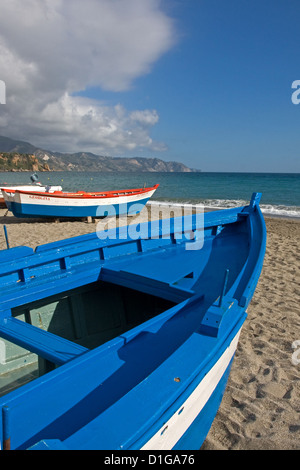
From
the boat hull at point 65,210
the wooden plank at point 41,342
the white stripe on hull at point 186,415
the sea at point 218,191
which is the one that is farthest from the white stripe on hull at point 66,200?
the white stripe on hull at point 186,415

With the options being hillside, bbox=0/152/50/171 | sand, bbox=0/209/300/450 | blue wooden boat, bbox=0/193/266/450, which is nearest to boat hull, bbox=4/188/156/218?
sand, bbox=0/209/300/450

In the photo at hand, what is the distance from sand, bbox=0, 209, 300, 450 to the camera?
261cm

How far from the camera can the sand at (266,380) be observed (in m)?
2.61

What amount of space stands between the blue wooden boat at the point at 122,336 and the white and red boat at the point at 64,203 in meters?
9.17

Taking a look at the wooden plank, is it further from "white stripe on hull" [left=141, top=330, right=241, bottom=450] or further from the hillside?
the hillside

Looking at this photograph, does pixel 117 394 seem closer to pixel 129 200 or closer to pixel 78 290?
pixel 78 290

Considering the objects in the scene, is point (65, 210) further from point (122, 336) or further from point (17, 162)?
Result: point (17, 162)

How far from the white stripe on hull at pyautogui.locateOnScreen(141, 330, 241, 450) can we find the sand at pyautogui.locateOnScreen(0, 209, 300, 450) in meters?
1.04

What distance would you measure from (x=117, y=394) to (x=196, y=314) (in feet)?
3.70

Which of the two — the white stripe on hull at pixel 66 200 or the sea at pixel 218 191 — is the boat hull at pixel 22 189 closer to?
the white stripe on hull at pixel 66 200

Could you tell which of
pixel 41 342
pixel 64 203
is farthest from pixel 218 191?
pixel 41 342

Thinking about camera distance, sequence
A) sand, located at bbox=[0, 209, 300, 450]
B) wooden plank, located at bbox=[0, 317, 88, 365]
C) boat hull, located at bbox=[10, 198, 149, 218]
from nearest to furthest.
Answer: wooden plank, located at bbox=[0, 317, 88, 365] < sand, located at bbox=[0, 209, 300, 450] < boat hull, located at bbox=[10, 198, 149, 218]

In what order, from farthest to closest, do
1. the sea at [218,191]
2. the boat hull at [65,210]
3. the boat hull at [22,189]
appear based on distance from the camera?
the sea at [218,191], the boat hull at [22,189], the boat hull at [65,210]
